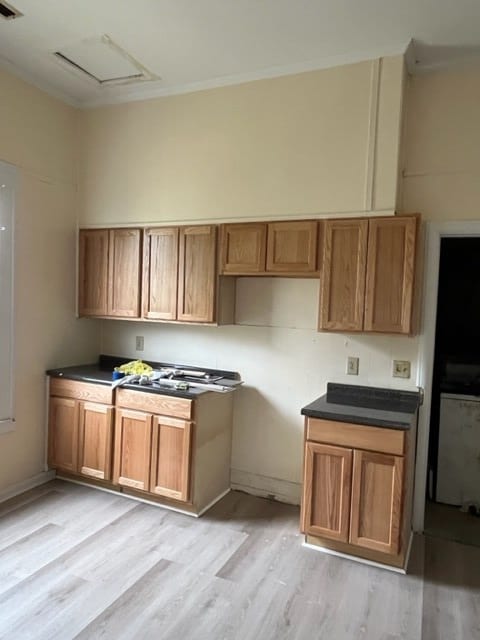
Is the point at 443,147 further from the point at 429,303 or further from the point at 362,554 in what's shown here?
the point at 362,554

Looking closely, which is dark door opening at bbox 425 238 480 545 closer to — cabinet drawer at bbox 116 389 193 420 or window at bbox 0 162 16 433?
cabinet drawer at bbox 116 389 193 420

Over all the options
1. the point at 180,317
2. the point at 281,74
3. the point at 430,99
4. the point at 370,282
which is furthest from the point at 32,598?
the point at 430,99

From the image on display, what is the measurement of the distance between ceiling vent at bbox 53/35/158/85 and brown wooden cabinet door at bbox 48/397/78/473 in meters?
2.36

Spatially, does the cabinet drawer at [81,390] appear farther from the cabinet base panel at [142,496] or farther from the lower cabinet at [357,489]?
the lower cabinet at [357,489]

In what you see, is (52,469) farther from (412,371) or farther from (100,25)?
(100,25)

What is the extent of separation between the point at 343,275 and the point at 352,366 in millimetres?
670

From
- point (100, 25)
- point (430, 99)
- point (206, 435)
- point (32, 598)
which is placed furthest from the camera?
point (206, 435)

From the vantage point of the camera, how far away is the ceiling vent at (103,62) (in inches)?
107

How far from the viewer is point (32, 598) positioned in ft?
6.93

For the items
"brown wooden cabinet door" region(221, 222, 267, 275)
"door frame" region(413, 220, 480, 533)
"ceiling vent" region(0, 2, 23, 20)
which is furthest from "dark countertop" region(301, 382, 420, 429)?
"ceiling vent" region(0, 2, 23, 20)

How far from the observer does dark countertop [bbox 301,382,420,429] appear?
242 centimetres

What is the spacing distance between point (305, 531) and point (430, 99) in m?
2.75

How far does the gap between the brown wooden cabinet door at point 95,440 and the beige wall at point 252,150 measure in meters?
1.47

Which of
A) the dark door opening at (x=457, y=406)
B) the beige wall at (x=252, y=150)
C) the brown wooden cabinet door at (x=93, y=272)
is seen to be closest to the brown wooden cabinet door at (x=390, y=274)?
the beige wall at (x=252, y=150)
